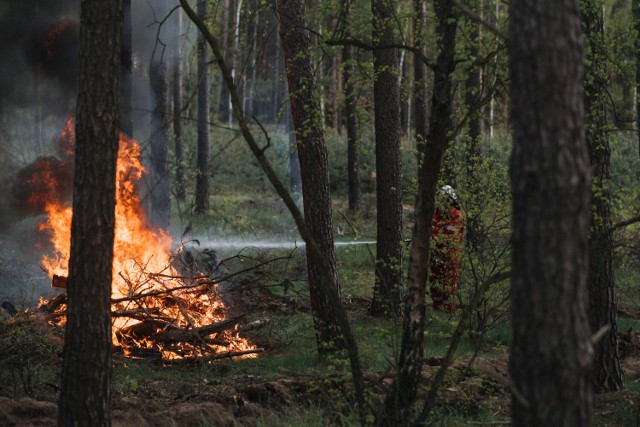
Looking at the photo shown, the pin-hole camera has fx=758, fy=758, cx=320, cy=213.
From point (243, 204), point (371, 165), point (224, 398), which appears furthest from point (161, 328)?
point (371, 165)

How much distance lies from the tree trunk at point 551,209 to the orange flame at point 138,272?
17.3ft

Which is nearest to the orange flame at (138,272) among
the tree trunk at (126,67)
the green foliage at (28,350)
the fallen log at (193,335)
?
the fallen log at (193,335)

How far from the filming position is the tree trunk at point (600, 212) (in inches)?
249

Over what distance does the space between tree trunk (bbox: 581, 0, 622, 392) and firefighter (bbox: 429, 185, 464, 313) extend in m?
2.35

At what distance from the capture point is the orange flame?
30.2 feet

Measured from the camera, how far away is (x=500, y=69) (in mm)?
6070

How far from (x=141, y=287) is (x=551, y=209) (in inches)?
295

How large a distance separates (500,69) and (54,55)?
945 centimetres

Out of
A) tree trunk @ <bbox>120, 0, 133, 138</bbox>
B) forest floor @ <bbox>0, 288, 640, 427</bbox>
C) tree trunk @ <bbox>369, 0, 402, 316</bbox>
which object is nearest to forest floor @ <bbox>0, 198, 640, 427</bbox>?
forest floor @ <bbox>0, 288, 640, 427</bbox>

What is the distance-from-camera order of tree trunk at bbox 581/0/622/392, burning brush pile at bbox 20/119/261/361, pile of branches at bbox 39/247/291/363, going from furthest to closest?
burning brush pile at bbox 20/119/261/361 < pile of branches at bbox 39/247/291/363 < tree trunk at bbox 581/0/622/392

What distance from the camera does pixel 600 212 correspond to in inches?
266

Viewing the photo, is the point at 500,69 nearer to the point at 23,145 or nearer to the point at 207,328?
the point at 207,328

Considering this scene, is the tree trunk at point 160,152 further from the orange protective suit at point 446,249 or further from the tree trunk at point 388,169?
the orange protective suit at point 446,249

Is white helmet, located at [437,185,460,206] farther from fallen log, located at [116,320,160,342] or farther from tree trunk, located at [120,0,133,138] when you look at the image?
tree trunk, located at [120,0,133,138]
